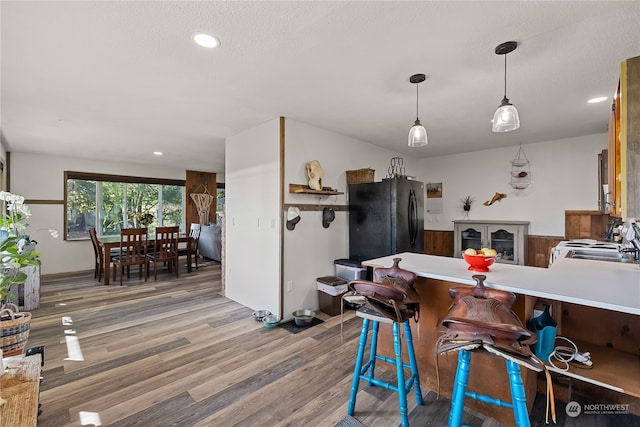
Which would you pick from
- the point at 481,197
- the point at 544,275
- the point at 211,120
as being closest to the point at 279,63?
the point at 211,120

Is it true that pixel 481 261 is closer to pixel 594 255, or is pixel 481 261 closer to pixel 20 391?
pixel 594 255

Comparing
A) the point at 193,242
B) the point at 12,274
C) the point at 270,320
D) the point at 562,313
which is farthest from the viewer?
the point at 193,242

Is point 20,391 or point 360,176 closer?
point 20,391

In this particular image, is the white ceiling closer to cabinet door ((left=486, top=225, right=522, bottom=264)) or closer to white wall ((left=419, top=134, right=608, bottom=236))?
white wall ((left=419, top=134, right=608, bottom=236))

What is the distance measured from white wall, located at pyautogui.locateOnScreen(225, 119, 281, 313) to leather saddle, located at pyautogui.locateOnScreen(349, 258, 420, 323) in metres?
1.76

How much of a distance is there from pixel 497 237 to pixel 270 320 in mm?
3799

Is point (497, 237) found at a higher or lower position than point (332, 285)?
higher

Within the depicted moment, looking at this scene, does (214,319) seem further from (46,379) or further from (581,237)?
(581,237)

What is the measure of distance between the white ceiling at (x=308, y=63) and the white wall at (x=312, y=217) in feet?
0.88

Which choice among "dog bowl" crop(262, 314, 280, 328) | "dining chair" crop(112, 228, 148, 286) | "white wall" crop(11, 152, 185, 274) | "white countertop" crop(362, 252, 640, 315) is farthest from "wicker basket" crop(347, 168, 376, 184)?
"white wall" crop(11, 152, 185, 274)

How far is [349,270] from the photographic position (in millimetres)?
3742

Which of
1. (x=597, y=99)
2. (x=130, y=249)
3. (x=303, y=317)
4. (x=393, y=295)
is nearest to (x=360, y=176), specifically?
(x=303, y=317)

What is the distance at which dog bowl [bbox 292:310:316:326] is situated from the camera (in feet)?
10.5

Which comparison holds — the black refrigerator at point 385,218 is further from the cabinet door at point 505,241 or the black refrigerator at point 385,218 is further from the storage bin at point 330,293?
the cabinet door at point 505,241
